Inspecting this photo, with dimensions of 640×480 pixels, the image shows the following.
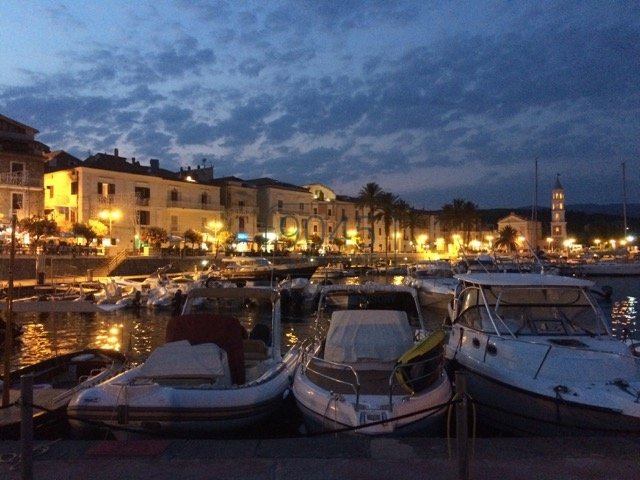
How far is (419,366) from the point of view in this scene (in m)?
9.25

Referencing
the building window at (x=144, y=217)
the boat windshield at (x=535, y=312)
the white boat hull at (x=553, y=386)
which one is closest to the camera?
the white boat hull at (x=553, y=386)

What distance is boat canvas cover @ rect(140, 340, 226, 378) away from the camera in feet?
30.8

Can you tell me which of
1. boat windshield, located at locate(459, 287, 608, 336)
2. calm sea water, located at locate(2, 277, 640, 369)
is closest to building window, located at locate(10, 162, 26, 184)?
calm sea water, located at locate(2, 277, 640, 369)

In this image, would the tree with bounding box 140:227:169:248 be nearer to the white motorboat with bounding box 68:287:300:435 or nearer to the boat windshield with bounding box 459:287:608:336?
the white motorboat with bounding box 68:287:300:435

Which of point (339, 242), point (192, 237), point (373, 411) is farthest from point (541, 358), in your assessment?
point (339, 242)

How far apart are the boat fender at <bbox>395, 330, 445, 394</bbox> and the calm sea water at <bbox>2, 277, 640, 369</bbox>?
43.0ft

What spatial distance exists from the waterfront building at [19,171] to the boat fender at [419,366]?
5127 centimetres

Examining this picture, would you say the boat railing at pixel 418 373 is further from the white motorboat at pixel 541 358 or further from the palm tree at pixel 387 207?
the palm tree at pixel 387 207

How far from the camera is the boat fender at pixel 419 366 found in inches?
349

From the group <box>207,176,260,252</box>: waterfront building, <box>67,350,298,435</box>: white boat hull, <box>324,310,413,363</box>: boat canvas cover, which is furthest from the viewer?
<box>207,176,260,252</box>: waterfront building

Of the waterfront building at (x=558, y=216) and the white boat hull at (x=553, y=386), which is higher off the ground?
the waterfront building at (x=558, y=216)

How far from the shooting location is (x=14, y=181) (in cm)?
5250

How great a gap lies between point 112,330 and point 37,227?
2627 centimetres

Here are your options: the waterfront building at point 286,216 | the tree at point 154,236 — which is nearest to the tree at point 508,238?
the waterfront building at point 286,216
